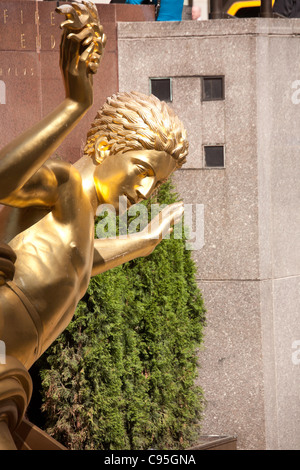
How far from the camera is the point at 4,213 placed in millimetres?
2604

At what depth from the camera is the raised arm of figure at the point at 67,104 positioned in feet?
7.50

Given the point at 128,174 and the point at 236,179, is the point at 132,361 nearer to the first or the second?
the point at 236,179

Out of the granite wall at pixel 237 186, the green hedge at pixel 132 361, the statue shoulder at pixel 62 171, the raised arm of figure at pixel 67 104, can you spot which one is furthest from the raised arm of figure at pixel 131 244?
the granite wall at pixel 237 186

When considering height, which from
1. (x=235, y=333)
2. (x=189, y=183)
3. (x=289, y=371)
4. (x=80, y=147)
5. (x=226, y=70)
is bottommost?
(x=289, y=371)

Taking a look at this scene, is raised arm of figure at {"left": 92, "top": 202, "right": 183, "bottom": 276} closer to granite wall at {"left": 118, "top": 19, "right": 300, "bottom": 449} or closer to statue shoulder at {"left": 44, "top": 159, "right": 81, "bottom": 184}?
statue shoulder at {"left": 44, "top": 159, "right": 81, "bottom": 184}

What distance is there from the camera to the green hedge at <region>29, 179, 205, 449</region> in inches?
207

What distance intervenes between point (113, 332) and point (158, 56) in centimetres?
257

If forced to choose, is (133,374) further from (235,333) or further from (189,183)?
(189,183)

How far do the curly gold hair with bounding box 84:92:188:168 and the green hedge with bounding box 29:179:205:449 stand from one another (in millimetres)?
2498

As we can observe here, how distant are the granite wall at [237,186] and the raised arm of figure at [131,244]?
3538mm

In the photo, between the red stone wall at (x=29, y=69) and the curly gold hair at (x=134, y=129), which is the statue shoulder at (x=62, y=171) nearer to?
the curly gold hair at (x=134, y=129)

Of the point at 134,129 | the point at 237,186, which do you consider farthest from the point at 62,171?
the point at 237,186

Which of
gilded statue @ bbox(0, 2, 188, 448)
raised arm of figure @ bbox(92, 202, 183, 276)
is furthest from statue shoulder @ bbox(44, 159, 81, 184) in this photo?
Result: raised arm of figure @ bbox(92, 202, 183, 276)
